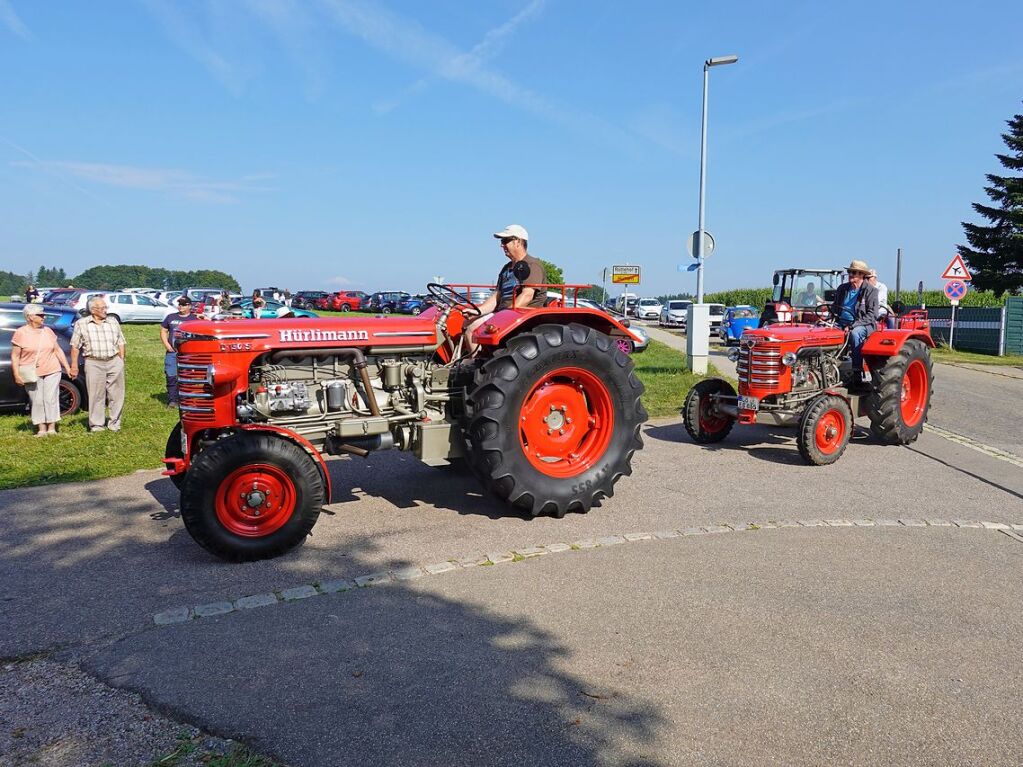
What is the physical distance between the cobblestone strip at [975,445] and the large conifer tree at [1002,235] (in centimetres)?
3484

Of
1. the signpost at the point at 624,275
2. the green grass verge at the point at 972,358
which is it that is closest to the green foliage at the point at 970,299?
the green grass verge at the point at 972,358

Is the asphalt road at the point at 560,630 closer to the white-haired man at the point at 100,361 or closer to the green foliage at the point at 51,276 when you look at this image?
the white-haired man at the point at 100,361

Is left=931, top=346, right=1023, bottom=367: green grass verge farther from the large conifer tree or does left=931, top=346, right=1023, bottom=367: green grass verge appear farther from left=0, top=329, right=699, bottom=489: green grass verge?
the large conifer tree

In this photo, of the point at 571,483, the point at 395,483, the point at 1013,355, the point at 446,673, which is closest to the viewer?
the point at 446,673

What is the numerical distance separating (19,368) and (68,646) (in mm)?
6563

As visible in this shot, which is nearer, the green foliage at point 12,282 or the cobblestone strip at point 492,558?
the cobblestone strip at point 492,558

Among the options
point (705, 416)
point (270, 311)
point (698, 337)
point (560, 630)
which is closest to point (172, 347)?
point (270, 311)

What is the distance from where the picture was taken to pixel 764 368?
8031mm

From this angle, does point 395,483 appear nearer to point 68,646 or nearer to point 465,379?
point 465,379

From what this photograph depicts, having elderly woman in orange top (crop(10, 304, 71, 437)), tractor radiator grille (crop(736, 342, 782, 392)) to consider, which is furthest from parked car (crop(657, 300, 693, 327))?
elderly woman in orange top (crop(10, 304, 71, 437))

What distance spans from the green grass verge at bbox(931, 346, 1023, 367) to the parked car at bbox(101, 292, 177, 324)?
27752 millimetres

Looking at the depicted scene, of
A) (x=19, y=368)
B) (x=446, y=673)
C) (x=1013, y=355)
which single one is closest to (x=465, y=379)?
(x=446, y=673)

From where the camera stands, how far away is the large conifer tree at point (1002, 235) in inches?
1506

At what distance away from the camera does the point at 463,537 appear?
532cm
